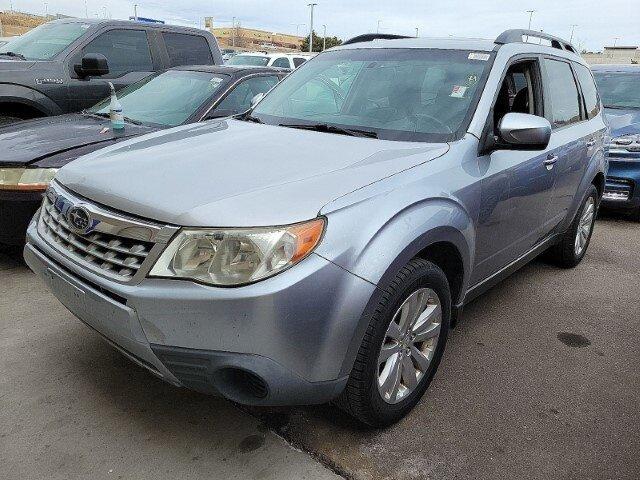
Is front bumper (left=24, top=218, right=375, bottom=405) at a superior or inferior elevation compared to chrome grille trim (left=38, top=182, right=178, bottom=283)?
inferior

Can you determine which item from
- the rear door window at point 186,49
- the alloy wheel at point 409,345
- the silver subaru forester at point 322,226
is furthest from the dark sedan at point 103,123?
the alloy wheel at point 409,345

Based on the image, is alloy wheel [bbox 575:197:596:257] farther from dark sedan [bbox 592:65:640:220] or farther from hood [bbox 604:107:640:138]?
hood [bbox 604:107:640:138]

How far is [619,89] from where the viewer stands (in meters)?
7.30

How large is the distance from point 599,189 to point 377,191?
3260mm

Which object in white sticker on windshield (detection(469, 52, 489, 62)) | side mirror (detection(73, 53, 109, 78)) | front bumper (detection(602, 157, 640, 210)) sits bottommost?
front bumper (detection(602, 157, 640, 210))

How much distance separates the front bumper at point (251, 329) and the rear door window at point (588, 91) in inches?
121

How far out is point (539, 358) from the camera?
3.00 m

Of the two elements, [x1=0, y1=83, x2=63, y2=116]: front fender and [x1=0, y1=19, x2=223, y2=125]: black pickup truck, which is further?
[x1=0, y1=19, x2=223, y2=125]: black pickup truck

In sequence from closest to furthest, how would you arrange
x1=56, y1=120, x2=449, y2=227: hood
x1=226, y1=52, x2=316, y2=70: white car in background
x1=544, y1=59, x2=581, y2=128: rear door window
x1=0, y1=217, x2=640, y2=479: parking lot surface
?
Answer: x1=56, y1=120, x2=449, y2=227: hood < x1=0, y1=217, x2=640, y2=479: parking lot surface < x1=544, y1=59, x2=581, y2=128: rear door window < x1=226, y1=52, x2=316, y2=70: white car in background

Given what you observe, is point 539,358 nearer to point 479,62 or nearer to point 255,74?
point 479,62

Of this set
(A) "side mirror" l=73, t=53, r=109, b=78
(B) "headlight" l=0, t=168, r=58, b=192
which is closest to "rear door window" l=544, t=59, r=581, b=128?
(B) "headlight" l=0, t=168, r=58, b=192

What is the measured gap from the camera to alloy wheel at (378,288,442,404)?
218cm

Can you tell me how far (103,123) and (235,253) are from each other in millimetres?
3217

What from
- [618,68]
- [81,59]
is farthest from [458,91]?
[618,68]
